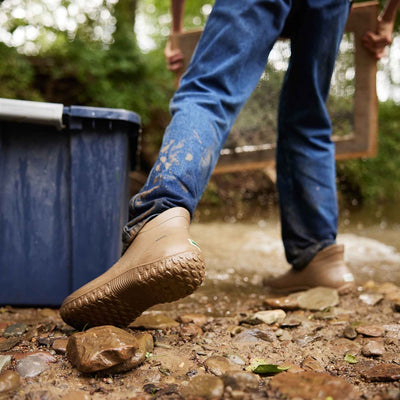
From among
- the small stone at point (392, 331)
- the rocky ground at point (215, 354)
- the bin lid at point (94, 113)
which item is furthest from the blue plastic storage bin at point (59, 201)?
the small stone at point (392, 331)

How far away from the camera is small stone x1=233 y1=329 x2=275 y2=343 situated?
1.06 metres

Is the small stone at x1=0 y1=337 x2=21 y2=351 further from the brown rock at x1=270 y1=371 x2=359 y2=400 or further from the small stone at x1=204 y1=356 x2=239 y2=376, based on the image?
the brown rock at x1=270 y1=371 x2=359 y2=400

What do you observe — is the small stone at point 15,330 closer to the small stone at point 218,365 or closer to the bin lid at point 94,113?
the small stone at point 218,365

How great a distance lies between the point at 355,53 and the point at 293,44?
910mm

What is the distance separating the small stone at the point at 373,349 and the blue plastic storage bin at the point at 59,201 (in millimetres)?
825

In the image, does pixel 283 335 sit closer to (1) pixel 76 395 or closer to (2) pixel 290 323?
(2) pixel 290 323

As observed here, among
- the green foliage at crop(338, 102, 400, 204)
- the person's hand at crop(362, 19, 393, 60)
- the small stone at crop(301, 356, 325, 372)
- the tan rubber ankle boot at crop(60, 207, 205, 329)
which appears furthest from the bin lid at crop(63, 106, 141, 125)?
the green foliage at crop(338, 102, 400, 204)

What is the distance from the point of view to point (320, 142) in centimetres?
159

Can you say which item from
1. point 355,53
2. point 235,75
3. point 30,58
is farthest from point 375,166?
point 235,75

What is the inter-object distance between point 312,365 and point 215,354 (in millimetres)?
232

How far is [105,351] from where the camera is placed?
32.1 inches

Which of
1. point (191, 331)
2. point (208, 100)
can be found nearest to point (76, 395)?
point (191, 331)

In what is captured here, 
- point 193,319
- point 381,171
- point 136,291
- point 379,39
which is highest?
point 379,39

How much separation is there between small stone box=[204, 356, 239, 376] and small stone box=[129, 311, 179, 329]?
0.27 m
